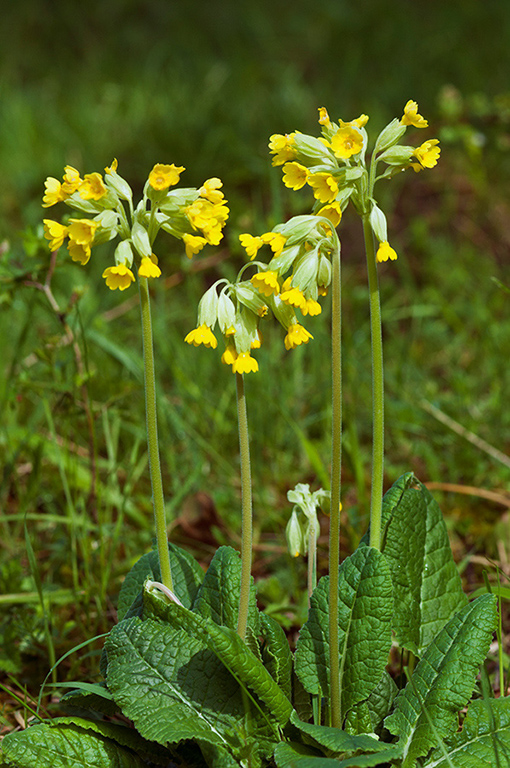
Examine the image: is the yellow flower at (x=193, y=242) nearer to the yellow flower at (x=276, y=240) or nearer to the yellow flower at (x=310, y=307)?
the yellow flower at (x=276, y=240)

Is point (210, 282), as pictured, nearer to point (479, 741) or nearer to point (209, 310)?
point (209, 310)

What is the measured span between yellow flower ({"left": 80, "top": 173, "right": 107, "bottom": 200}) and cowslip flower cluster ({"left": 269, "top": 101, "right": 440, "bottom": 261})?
0.41 metres

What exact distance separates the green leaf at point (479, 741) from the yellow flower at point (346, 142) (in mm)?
1322

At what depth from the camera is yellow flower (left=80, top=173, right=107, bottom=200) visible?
70.6 inches

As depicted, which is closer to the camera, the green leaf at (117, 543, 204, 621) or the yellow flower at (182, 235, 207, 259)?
the yellow flower at (182, 235, 207, 259)

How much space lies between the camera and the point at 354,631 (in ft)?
6.93

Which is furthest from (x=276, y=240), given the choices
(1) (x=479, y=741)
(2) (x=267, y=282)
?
(1) (x=479, y=741)

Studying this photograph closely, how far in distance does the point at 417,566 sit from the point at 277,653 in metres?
0.50

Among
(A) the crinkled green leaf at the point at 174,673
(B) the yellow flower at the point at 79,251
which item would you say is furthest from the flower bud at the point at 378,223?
(A) the crinkled green leaf at the point at 174,673

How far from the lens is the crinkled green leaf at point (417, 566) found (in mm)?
2277

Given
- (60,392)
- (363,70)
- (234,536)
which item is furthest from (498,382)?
(363,70)

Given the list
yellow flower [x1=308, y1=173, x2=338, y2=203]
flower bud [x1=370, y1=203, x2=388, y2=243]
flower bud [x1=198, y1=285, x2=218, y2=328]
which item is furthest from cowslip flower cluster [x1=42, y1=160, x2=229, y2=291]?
flower bud [x1=370, y1=203, x2=388, y2=243]

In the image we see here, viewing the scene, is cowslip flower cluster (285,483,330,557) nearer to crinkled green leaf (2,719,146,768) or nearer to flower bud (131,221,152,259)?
crinkled green leaf (2,719,146,768)

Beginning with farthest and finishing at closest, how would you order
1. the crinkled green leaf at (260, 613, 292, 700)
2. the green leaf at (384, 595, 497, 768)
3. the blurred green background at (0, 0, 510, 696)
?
the blurred green background at (0, 0, 510, 696) → the crinkled green leaf at (260, 613, 292, 700) → the green leaf at (384, 595, 497, 768)
